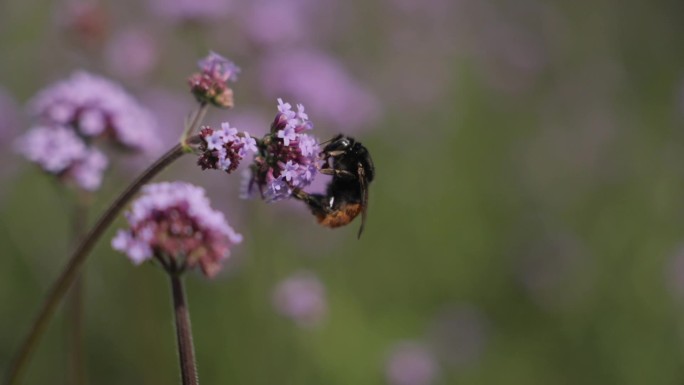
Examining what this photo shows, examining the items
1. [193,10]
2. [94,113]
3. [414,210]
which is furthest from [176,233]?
[414,210]

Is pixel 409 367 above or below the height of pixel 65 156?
above

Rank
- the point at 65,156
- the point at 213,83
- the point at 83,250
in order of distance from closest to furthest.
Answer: the point at 83,250 → the point at 213,83 → the point at 65,156

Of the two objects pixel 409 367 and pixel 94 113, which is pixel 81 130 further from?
pixel 409 367

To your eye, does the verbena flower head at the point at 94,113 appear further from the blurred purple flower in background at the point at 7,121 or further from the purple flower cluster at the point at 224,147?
the blurred purple flower in background at the point at 7,121

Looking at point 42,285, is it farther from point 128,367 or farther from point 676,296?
point 676,296

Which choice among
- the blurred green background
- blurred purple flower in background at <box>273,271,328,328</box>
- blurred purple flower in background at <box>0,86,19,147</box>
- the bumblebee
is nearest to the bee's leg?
the bumblebee

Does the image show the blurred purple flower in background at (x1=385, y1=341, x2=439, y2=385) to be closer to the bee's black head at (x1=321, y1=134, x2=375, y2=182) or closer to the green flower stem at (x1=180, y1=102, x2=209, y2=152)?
the bee's black head at (x1=321, y1=134, x2=375, y2=182)
